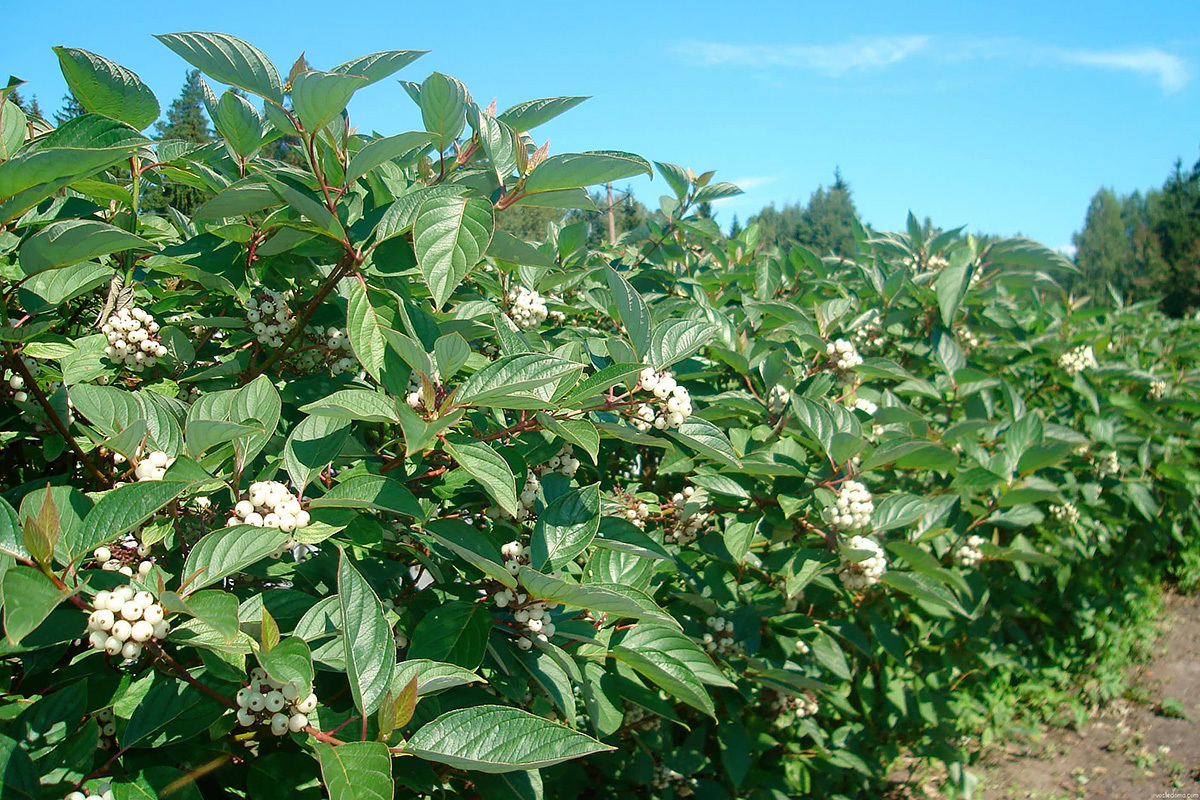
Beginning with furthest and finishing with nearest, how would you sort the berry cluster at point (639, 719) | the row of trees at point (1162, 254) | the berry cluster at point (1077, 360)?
the row of trees at point (1162, 254)
the berry cluster at point (1077, 360)
the berry cluster at point (639, 719)

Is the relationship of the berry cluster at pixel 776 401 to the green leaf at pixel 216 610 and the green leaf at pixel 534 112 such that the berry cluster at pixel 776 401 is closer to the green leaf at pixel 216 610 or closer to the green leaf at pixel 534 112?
the green leaf at pixel 534 112

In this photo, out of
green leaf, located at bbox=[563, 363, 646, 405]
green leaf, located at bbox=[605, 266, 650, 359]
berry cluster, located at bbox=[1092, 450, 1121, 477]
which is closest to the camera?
green leaf, located at bbox=[563, 363, 646, 405]

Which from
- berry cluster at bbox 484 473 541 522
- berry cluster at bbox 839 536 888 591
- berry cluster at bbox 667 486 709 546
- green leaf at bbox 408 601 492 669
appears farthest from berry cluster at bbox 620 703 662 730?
green leaf at bbox 408 601 492 669

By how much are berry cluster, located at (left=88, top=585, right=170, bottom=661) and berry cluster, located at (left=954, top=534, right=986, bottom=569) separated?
2.67 meters

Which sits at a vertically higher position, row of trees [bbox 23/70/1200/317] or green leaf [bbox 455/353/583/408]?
row of trees [bbox 23/70/1200/317]

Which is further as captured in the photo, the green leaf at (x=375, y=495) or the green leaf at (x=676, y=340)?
the green leaf at (x=676, y=340)

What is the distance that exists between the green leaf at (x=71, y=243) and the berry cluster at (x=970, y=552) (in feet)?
9.05

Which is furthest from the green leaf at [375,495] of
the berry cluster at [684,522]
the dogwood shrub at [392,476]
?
the berry cluster at [684,522]

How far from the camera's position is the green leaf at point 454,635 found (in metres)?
1.26

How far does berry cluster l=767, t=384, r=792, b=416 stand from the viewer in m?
2.32

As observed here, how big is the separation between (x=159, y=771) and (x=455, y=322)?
0.88 m

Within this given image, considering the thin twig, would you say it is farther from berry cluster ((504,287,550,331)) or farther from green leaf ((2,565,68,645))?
berry cluster ((504,287,550,331))

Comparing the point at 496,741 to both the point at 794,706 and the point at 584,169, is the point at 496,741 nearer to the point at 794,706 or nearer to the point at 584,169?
the point at 584,169

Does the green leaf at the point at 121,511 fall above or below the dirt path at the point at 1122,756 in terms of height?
above
